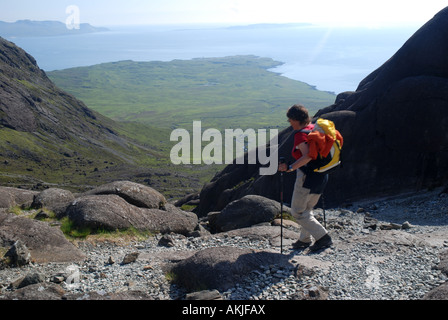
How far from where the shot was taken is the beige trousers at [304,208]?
1246 centimetres

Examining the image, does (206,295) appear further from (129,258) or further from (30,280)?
(30,280)

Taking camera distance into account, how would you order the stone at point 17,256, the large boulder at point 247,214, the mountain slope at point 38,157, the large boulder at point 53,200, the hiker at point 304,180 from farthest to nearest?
the mountain slope at point 38,157, the large boulder at point 53,200, the large boulder at point 247,214, the stone at point 17,256, the hiker at point 304,180

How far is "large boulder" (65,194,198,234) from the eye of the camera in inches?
683

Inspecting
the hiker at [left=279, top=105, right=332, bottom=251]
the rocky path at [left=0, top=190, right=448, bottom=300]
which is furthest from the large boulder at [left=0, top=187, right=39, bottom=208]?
the hiker at [left=279, top=105, right=332, bottom=251]

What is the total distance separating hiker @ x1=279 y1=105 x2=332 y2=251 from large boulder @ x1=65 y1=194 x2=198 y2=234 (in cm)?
770

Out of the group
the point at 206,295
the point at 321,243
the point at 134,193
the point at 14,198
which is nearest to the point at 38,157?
the point at 14,198

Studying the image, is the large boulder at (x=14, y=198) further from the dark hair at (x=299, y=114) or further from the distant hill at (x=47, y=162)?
the distant hill at (x=47, y=162)

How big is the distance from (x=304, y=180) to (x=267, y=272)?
9.86 ft

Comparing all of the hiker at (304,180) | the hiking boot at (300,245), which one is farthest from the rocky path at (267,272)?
the hiker at (304,180)

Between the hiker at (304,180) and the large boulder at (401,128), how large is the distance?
14.4 meters

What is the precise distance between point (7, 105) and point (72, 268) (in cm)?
20284

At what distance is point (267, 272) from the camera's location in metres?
11.3
